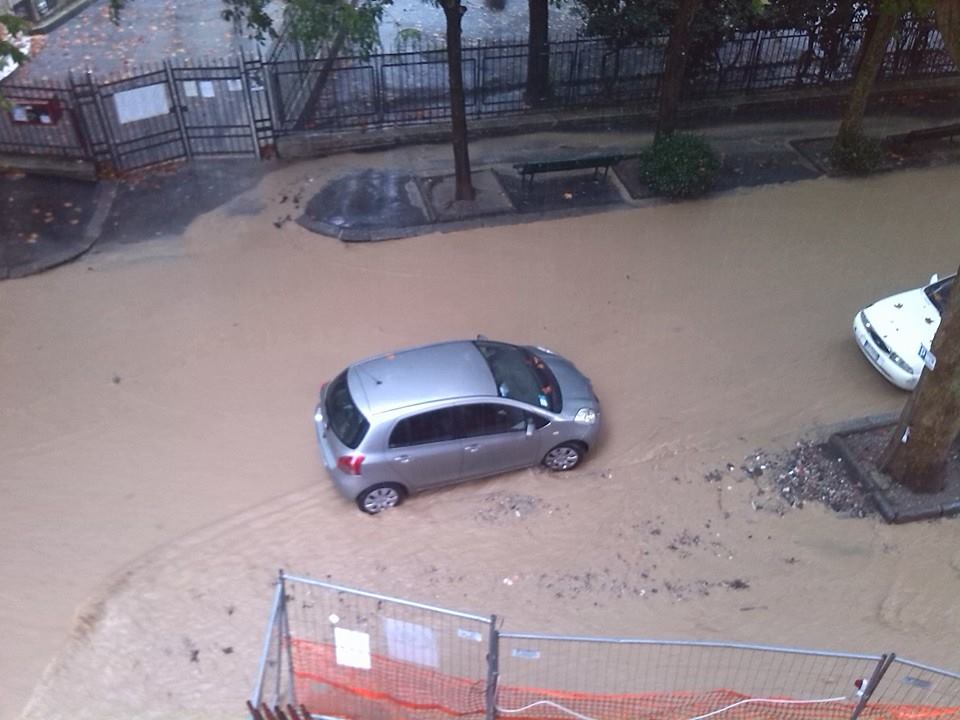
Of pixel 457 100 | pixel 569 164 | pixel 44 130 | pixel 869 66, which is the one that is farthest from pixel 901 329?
pixel 44 130

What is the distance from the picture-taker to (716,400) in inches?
409

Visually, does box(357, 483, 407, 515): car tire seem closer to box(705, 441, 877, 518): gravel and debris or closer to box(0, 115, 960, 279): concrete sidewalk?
box(705, 441, 877, 518): gravel and debris

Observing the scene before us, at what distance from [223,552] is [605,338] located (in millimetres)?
5561

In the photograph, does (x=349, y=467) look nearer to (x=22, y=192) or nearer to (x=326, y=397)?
(x=326, y=397)

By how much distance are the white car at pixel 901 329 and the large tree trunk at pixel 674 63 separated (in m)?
5.43

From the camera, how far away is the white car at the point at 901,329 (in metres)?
10.2

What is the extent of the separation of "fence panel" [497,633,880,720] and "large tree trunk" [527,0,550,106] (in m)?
11.4

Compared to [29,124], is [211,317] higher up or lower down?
lower down

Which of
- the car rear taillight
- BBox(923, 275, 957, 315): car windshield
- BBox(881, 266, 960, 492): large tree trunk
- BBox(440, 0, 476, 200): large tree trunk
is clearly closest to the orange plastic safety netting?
the car rear taillight

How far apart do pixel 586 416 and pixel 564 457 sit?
54 centimetres

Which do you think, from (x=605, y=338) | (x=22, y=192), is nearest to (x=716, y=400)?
(x=605, y=338)

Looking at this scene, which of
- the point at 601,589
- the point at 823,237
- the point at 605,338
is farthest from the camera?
the point at 823,237

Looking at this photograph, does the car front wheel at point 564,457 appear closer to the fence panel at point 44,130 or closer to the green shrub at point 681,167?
the green shrub at point 681,167

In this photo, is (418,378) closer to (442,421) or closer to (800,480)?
(442,421)
